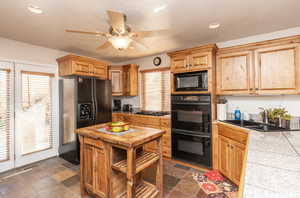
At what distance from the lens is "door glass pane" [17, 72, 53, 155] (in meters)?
2.93

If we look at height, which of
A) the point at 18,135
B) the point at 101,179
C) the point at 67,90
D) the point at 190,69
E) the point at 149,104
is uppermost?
the point at 190,69

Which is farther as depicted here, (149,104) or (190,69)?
(149,104)

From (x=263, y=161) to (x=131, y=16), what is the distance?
2.16 meters

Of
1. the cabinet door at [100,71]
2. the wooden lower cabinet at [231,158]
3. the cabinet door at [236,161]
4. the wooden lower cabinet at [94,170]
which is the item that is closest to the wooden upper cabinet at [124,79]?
the cabinet door at [100,71]

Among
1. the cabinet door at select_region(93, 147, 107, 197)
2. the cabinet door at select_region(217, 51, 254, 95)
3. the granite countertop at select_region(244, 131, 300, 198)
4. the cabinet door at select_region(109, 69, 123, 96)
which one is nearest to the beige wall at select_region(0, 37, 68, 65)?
the cabinet door at select_region(109, 69, 123, 96)

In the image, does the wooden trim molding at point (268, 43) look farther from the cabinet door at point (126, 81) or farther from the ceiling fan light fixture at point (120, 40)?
the cabinet door at point (126, 81)

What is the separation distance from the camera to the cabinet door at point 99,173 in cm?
166

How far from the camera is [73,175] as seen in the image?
253 cm

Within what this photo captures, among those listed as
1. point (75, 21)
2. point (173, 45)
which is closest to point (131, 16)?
point (75, 21)

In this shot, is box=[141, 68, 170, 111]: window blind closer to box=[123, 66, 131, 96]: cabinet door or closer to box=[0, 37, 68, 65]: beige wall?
box=[123, 66, 131, 96]: cabinet door

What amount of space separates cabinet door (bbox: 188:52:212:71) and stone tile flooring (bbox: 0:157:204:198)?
199cm

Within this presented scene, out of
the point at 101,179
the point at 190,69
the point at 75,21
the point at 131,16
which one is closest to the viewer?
the point at 101,179

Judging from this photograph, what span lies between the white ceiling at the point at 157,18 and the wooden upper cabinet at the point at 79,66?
0.41 metres

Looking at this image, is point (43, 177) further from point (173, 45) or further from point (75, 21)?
point (173, 45)
